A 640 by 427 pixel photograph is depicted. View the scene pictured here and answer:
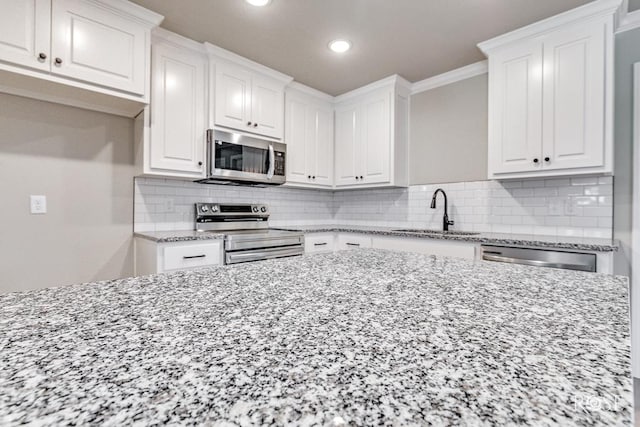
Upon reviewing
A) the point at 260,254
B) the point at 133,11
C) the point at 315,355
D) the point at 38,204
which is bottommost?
the point at 260,254

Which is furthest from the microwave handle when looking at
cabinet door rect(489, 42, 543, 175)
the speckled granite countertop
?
cabinet door rect(489, 42, 543, 175)

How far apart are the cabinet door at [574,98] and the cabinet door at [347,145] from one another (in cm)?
171

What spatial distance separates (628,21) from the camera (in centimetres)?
215

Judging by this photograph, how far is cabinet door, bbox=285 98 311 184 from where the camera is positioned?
3.25m

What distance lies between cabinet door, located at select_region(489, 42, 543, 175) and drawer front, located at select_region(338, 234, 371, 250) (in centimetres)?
120

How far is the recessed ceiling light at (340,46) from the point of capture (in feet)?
8.17

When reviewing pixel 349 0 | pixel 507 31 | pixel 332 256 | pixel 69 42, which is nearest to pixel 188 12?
pixel 69 42

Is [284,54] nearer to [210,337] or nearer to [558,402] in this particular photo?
[210,337]

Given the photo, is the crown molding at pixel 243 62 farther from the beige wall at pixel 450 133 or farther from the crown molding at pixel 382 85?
the beige wall at pixel 450 133

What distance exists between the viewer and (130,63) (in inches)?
81.9

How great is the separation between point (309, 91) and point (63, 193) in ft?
7.78

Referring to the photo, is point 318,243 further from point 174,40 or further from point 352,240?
point 174,40

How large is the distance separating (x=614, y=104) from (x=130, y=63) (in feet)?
10.7

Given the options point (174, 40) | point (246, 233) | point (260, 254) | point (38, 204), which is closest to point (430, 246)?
point (260, 254)
